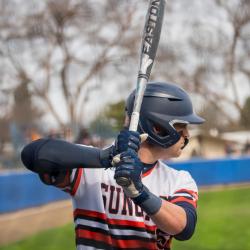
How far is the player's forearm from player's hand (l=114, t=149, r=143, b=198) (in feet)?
0.54

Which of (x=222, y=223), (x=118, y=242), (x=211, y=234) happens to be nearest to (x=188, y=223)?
(x=118, y=242)

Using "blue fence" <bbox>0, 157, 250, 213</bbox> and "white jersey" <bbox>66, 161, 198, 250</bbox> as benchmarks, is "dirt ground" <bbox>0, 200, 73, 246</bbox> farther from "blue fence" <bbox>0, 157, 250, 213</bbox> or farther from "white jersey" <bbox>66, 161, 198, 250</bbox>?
"white jersey" <bbox>66, 161, 198, 250</bbox>

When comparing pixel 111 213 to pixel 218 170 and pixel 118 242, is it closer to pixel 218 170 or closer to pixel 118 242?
pixel 118 242

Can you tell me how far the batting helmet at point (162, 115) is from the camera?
2885mm

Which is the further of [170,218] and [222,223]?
→ [222,223]

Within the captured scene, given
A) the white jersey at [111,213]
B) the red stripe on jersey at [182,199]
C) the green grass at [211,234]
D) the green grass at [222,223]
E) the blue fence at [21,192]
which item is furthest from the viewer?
the blue fence at [21,192]

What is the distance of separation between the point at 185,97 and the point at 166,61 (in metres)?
19.3

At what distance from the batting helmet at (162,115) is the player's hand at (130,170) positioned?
1.45 ft

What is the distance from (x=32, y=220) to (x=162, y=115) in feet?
26.1

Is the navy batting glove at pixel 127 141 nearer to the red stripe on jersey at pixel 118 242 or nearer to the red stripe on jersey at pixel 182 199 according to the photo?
the red stripe on jersey at pixel 182 199

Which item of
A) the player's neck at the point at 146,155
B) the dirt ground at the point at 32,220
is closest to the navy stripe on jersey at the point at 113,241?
the player's neck at the point at 146,155

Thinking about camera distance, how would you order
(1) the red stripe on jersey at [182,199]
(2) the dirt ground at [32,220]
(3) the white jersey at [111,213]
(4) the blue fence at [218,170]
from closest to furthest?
(1) the red stripe on jersey at [182,199] → (3) the white jersey at [111,213] → (2) the dirt ground at [32,220] → (4) the blue fence at [218,170]

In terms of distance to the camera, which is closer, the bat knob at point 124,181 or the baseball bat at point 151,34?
the bat knob at point 124,181

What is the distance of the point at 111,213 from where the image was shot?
2977 mm
